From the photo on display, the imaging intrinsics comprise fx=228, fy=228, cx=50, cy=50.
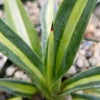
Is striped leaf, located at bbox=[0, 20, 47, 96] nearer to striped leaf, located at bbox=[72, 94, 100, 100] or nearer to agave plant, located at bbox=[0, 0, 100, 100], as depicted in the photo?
agave plant, located at bbox=[0, 0, 100, 100]

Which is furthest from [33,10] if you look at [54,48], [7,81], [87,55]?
[54,48]

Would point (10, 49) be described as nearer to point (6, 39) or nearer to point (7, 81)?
point (6, 39)

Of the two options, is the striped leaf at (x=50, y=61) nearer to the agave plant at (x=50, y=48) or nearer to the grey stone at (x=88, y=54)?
the agave plant at (x=50, y=48)

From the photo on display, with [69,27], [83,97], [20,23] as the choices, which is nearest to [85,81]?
[83,97]

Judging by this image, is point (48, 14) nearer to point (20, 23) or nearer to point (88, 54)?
point (20, 23)

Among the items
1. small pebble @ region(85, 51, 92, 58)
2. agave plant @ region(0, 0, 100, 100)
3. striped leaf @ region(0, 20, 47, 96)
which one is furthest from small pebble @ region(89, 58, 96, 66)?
striped leaf @ region(0, 20, 47, 96)

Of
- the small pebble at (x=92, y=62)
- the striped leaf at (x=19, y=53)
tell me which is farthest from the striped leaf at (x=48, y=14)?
the small pebble at (x=92, y=62)
